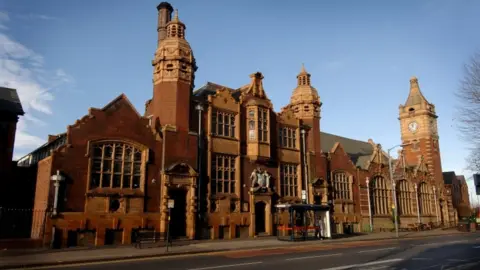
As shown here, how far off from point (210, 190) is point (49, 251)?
42.1ft

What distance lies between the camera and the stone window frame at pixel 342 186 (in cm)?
4262

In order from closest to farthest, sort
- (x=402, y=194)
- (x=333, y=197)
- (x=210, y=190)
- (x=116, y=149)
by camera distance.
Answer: (x=116, y=149)
(x=210, y=190)
(x=333, y=197)
(x=402, y=194)

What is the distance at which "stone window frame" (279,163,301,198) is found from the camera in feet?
120

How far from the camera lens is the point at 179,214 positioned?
29.1m

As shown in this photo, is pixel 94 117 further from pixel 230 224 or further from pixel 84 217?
pixel 230 224

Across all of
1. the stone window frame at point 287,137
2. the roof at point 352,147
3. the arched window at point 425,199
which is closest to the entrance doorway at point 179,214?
the stone window frame at point 287,137

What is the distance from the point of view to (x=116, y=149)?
2673 cm

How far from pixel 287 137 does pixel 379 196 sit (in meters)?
19.2

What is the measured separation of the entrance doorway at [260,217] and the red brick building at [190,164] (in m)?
0.09

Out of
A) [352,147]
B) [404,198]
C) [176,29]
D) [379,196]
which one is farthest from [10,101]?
[404,198]

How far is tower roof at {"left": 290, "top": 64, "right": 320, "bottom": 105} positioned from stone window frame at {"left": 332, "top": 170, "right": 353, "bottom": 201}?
881 centimetres

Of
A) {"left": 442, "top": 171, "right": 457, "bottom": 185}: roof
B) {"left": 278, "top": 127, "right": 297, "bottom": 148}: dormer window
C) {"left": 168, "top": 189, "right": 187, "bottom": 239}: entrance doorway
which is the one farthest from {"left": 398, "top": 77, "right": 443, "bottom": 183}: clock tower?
{"left": 168, "top": 189, "right": 187, "bottom": 239}: entrance doorway

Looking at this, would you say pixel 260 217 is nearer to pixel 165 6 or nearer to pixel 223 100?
pixel 223 100

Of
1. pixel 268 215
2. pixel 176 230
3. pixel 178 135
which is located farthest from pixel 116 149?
pixel 268 215
